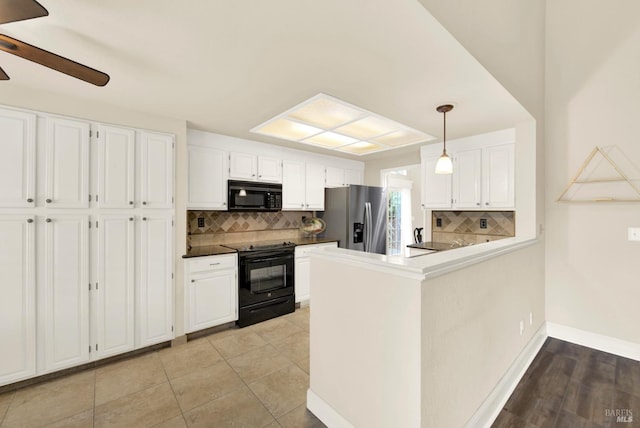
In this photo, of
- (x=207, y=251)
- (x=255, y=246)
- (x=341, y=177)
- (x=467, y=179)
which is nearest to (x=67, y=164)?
(x=207, y=251)

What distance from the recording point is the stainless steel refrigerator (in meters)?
4.14

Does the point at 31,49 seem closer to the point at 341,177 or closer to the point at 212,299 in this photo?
the point at 212,299

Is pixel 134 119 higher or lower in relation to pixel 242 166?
higher

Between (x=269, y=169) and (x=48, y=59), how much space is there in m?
2.58

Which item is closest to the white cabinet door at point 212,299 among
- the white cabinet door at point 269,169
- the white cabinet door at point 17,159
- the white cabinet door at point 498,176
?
the white cabinet door at point 269,169

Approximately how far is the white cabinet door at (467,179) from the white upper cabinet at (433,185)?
106 mm

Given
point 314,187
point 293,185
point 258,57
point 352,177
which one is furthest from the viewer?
point 352,177

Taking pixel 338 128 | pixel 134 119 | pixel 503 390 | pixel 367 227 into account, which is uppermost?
pixel 338 128

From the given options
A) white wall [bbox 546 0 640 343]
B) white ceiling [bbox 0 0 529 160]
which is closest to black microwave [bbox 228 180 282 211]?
white ceiling [bbox 0 0 529 160]

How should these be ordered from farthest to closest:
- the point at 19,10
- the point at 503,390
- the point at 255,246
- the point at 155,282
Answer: the point at 255,246
the point at 155,282
the point at 503,390
the point at 19,10

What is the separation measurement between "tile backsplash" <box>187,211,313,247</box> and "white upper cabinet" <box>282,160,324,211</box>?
1.14 ft

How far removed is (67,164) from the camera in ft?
7.21

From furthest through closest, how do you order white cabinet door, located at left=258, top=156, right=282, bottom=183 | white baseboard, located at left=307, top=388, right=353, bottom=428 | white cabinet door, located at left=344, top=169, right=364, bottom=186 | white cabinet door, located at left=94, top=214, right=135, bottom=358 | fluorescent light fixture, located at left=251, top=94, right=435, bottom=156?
1. white cabinet door, located at left=344, top=169, right=364, bottom=186
2. white cabinet door, located at left=258, top=156, right=282, bottom=183
3. fluorescent light fixture, located at left=251, top=94, right=435, bottom=156
4. white cabinet door, located at left=94, top=214, right=135, bottom=358
5. white baseboard, located at left=307, top=388, right=353, bottom=428

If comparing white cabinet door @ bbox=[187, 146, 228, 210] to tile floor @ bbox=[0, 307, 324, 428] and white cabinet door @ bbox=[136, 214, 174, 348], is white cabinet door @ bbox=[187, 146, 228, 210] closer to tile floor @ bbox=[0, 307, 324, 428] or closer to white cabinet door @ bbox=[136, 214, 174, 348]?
white cabinet door @ bbox=[136, 214, 174, 348]
